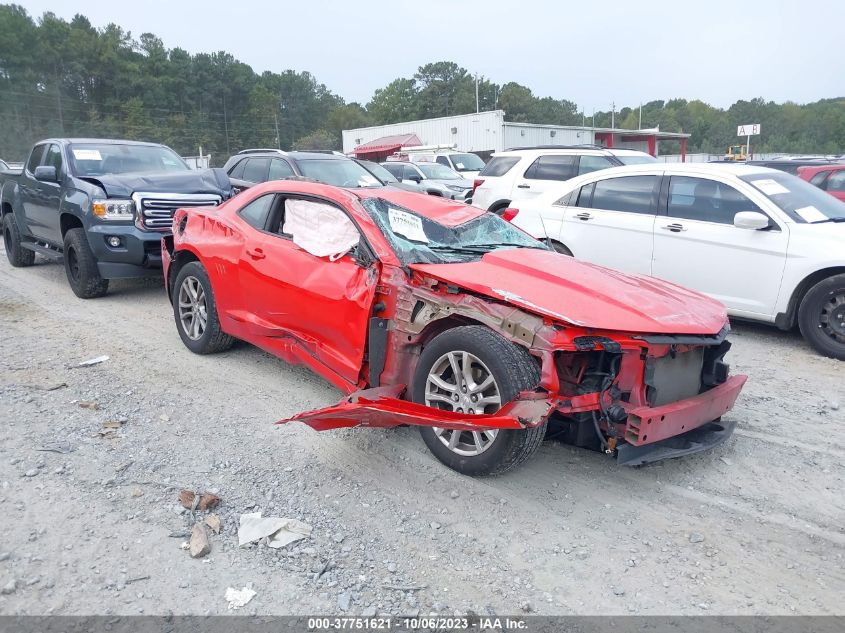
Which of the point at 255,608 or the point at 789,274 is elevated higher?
the point at 789,274

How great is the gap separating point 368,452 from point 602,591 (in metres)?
1.74

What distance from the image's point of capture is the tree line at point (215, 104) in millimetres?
51625

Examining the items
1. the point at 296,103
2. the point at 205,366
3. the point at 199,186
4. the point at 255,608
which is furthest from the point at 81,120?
the point at 255,608

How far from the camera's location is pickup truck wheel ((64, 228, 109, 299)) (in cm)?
804

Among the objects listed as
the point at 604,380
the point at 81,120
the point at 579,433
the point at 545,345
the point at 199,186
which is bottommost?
the point at 579,433

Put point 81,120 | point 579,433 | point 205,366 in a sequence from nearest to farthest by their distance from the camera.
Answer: point 579,433, point 205,366, point 81,120

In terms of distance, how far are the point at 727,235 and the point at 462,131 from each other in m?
33.1

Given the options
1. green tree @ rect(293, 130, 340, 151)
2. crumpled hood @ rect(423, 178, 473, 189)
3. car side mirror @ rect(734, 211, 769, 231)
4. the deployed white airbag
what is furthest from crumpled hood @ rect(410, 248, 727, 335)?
green tree @ rect(293, 130, 340, 151)

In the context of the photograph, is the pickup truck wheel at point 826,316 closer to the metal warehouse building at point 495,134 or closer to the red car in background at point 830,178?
the red car in background at point 830,178

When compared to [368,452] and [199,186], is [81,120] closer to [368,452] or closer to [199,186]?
[199,186]

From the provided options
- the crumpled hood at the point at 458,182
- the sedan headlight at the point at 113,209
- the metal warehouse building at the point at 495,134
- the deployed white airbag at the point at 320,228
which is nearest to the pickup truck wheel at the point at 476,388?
the deployed white airbag at the point at 320,228

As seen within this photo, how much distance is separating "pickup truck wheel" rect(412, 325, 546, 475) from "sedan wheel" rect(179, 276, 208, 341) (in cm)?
272

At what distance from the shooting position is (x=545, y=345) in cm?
342

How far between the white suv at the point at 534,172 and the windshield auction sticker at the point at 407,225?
6284 millimetres
